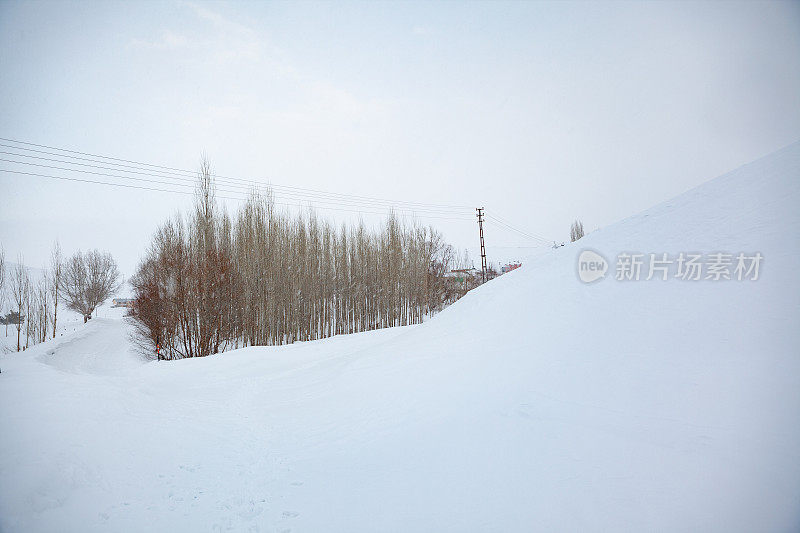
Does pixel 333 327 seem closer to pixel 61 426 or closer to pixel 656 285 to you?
pixel 61 426

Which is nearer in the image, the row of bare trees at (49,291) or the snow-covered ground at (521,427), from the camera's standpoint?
the snow-covered ground at (521,427)

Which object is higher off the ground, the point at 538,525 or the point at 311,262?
the point at 311,262

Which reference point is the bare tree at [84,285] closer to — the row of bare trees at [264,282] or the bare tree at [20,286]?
the bare tree at [20,286]

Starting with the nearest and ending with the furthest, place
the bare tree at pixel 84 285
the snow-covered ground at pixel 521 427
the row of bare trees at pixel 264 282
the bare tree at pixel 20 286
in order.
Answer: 1. the snow-covered ground at pixel 521 427
2. the row of bare trees at pixel 264 282
3. the bare tree at pixel 20 286
4. the bare tree at pixel 84 285

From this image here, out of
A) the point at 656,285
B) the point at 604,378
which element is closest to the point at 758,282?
the point at 656,285

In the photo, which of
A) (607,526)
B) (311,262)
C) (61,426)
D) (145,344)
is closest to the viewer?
(607,526)

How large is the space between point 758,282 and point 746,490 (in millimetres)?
2247

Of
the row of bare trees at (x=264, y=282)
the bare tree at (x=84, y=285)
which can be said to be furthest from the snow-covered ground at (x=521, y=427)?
the bare tree at (x=84, y=285)

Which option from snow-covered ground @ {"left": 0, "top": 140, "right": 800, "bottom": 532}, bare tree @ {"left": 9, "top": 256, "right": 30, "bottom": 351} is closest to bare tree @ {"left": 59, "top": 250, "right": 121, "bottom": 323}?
bare tree @ {"left": 9, "top": 256, "right": 30, "bottom": 351}

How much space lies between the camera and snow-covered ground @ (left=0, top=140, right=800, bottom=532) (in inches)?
78.7

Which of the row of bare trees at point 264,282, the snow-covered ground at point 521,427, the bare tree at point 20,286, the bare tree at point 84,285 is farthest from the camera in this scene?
the bare tree at point 84,285

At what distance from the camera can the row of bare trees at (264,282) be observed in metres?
10.3

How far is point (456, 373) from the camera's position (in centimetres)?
386

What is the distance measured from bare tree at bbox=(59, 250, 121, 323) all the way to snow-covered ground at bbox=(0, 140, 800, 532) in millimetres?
25807
